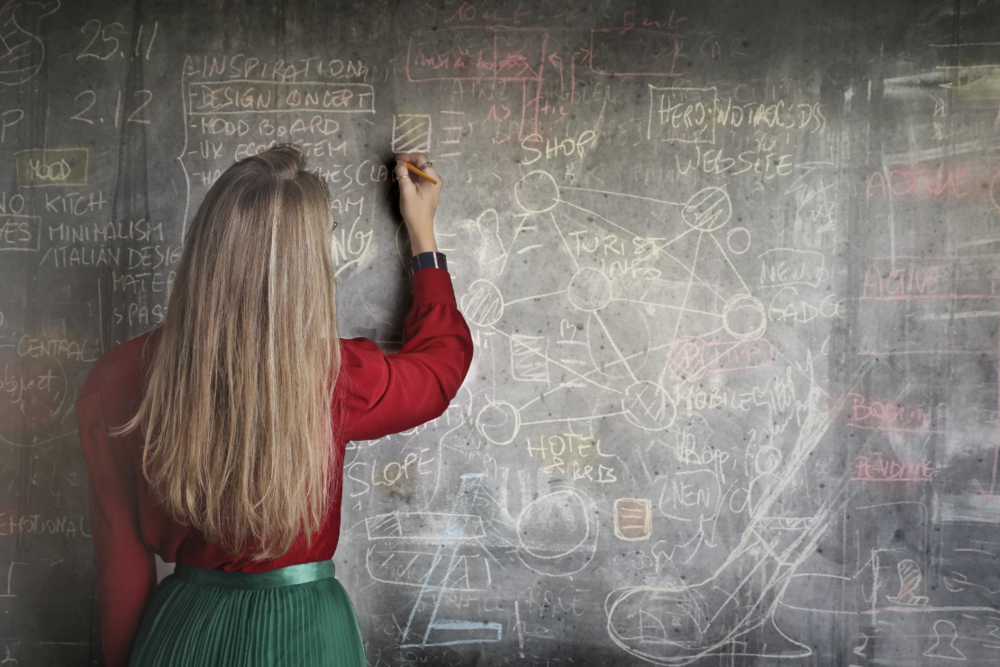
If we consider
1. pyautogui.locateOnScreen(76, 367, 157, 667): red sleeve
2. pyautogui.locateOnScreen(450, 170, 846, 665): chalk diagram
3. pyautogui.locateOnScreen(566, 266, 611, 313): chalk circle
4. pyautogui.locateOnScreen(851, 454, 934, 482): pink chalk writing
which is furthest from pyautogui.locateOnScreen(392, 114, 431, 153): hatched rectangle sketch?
pyautogui.locateOnScreen(851, 454, 934, 482): pink chalk writing

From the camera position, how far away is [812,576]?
233 cm

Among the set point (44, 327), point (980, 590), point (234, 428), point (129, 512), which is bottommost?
point (980, 590)

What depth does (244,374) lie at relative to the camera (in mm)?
1370

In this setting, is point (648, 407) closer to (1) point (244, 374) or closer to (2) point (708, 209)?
(2) point (708, 209)

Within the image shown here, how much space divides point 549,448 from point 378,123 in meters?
1.34

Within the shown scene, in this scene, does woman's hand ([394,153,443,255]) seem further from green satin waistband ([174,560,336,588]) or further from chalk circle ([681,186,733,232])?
green satin waistband ([174,560,336,588])

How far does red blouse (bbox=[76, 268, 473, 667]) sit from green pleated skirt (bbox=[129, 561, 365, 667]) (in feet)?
0.14

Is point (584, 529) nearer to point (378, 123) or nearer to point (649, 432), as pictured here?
point (649, 432)

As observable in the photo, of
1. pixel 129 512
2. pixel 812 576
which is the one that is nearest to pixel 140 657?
pixel 129 512

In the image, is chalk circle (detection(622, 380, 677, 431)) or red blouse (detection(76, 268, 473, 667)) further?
chalk circle (detection(622, 380, 677, 431))

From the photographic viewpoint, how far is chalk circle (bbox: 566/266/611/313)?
2.35m

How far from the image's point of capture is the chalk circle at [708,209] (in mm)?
2332

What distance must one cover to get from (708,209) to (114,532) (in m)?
2.08

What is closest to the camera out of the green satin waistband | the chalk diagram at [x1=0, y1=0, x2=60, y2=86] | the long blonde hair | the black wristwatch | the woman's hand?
the long blonde hair
